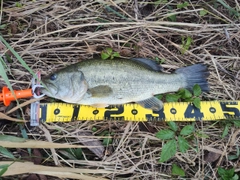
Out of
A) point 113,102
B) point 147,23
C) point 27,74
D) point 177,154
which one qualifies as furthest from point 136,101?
point 27,74

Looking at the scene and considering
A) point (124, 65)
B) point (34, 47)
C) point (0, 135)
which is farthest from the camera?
point (34, 47)

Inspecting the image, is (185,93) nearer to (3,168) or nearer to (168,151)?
Answer: (168,151)

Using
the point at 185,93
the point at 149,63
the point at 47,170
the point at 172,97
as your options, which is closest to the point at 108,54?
the point at 149,63

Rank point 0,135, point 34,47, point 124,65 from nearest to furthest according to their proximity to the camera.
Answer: point 0,135
point 124,65
point 34,47

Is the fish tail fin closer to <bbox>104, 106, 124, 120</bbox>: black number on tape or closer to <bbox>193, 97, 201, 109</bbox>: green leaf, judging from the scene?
<bbox>193, 97, 201, 109</bbox>: green leaf

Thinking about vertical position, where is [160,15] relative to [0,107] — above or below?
above

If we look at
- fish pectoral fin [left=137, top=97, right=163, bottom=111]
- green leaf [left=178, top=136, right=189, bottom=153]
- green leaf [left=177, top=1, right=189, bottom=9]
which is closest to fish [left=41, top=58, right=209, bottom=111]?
fish pectoral fin [left=137, top=97, right=163, bottom=111]

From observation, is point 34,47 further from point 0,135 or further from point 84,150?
point 84,150
